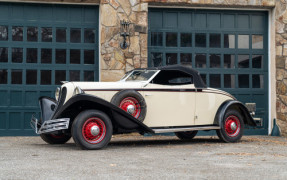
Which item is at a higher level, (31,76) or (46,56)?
(46,56)

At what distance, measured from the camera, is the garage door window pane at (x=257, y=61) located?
13.4m

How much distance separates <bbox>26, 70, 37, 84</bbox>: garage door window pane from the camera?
12021 millimetres

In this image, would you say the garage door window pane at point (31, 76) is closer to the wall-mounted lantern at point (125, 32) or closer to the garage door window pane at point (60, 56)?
the garage door window pane at point (60, 56)

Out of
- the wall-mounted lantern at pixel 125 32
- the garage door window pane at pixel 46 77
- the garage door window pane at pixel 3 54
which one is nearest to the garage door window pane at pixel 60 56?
the garage door window pane at pixel 46 77

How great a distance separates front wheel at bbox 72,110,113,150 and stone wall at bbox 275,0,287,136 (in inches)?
265

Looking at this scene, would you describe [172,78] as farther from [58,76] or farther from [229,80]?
[229,80]

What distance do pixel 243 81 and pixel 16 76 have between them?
21.6 feet

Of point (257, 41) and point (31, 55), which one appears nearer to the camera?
point (31, 55)

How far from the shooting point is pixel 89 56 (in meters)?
12.4

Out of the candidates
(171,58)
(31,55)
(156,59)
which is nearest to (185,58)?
(171,58)

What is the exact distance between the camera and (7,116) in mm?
11852

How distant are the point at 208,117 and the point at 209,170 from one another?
3.95 metres

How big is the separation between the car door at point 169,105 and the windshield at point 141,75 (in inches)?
11.1

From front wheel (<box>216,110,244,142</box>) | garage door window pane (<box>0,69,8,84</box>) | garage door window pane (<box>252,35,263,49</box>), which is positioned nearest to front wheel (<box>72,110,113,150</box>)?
front wheel (<box>216,110,244,142</box>)
